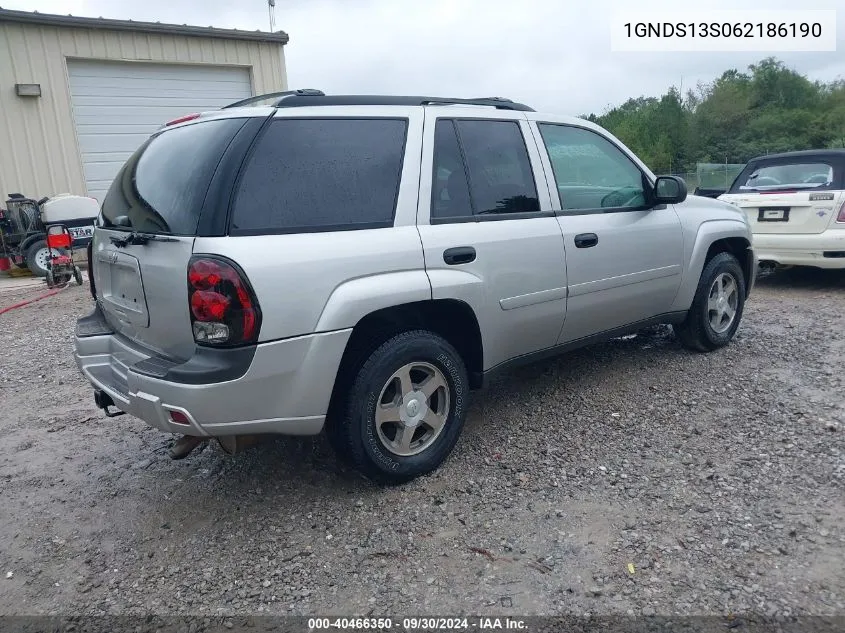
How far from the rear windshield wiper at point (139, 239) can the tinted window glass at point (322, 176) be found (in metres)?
0.35

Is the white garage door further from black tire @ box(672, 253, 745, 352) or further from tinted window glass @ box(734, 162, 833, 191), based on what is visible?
black tire @ box(672, 253, 745, 352)

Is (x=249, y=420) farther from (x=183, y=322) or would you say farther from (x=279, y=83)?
(x=279, y=83)

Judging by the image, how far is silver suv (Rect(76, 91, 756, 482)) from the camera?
2.80 metres

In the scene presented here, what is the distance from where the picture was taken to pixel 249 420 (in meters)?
2.86

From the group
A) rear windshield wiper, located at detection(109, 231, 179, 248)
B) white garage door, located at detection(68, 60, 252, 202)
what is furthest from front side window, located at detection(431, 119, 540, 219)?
white garage door, located at detection(68, 60, 252, 202)

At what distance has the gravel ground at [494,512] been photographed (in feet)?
8.65

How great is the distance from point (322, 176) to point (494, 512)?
5.75ft

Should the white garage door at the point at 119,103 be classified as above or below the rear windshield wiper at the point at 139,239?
above

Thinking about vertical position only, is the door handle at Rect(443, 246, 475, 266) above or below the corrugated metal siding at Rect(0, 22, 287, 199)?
below

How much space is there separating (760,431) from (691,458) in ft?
1.88

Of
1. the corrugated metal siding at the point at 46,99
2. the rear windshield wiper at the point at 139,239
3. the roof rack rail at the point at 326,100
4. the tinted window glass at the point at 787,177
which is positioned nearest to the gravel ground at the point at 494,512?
the rear windshield wiper at the point at 139,239

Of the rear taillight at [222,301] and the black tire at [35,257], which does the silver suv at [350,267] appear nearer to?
the rear taillight at [222,301]

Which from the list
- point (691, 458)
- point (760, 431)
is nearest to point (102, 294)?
point (691, 458)

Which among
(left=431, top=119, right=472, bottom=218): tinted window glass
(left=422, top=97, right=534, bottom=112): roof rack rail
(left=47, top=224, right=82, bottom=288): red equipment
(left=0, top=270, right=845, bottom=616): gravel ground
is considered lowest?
(left=0, top=270, right=845, bottom=616): gravel ground
